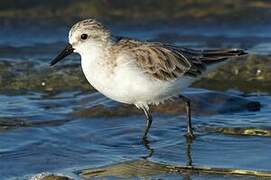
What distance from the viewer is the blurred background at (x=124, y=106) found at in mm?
6730

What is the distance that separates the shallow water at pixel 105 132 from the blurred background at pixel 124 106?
0.4 inches

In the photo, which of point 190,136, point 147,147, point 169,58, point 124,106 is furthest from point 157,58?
point 124,106

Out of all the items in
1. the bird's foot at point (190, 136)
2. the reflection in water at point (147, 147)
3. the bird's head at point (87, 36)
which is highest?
the bird's head at point (87, 36)

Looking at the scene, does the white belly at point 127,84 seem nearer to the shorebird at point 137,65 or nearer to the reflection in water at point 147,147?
the shorebird at point 137,65

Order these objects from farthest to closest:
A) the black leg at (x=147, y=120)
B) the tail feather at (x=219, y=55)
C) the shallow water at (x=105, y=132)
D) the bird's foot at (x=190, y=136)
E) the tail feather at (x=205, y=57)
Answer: the tail feather at (x=219, y=55)
the tail feather at (x=205, y=57)
the black leg at (x=147, y=120)
the bird's foot at (x=190, y=136)
the shallow water at (x=105, y=132)

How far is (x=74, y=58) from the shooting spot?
10.9 m

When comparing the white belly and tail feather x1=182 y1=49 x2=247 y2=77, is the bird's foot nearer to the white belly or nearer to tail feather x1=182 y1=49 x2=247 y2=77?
the white belly

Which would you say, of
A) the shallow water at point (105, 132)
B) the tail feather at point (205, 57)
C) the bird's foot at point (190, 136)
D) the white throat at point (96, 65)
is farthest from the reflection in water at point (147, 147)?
the tail feather at point (205, 57)

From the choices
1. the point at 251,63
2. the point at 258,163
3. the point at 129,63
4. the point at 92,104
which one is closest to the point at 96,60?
the point at 129,63

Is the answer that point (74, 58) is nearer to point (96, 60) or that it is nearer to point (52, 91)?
point (52, 91)

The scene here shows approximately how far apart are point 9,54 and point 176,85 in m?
4.24

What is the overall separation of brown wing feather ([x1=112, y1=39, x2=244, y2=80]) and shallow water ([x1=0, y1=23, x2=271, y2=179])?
624mm

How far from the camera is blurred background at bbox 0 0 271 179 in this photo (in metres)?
6.73

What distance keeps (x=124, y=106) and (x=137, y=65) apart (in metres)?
1.30
